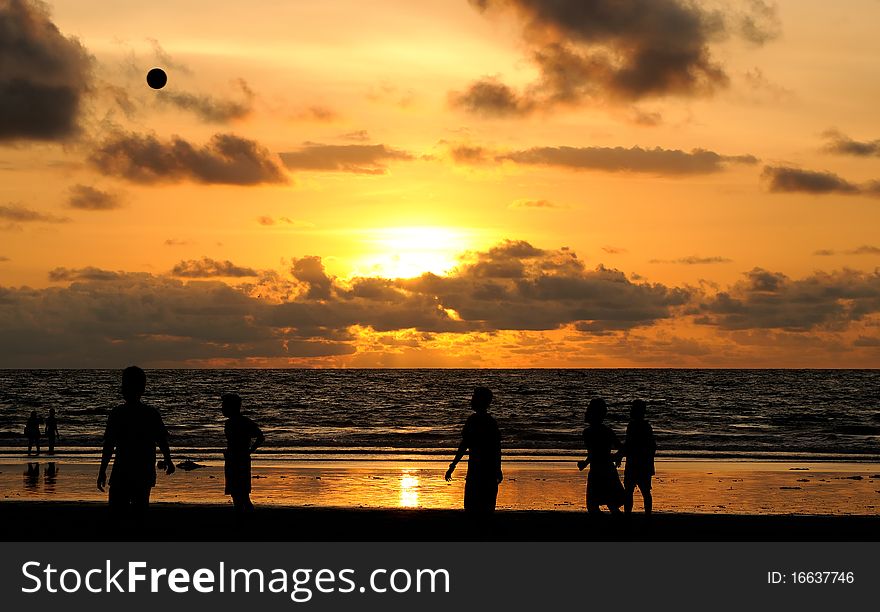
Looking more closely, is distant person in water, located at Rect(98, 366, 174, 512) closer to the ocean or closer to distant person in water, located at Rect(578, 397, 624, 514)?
distant person in water, located at Rect(578, 397, 624, 514)

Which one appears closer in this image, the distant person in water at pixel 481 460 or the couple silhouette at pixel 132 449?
the couple silhouette at pixel 132 449

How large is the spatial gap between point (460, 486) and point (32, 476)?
11979 mm

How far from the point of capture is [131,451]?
11.0 metres

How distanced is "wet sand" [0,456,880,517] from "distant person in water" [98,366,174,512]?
8887mm

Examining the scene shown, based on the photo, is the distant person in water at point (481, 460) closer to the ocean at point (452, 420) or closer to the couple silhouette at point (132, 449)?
the couple silhouette at point (132, 449)

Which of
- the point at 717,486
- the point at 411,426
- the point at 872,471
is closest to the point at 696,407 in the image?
the point at 411,426

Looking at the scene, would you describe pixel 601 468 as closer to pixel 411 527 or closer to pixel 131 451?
pixel 411 527

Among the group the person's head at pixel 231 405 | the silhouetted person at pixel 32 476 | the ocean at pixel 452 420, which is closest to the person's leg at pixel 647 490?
the person's head at pixel 231 405

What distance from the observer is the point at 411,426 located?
225 ft

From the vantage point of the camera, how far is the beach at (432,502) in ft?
48.6

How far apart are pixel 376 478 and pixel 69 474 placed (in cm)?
863

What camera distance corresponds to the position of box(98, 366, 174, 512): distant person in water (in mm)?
10953

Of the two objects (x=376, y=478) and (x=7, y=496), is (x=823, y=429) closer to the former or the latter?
(x=376, y=478)

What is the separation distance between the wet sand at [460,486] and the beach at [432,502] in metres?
0.04
